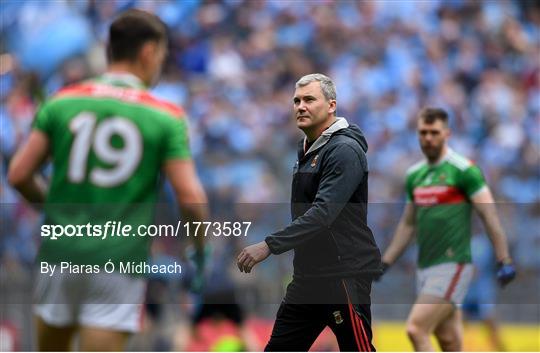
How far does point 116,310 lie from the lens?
5309 mm

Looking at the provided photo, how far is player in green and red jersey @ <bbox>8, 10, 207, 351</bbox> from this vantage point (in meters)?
5.21

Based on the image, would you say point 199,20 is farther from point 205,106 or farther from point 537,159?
point 537,159

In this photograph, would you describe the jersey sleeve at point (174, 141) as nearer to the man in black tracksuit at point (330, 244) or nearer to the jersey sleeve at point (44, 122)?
the jersey sleeve at point (44, 122)

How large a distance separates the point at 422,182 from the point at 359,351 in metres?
2.95

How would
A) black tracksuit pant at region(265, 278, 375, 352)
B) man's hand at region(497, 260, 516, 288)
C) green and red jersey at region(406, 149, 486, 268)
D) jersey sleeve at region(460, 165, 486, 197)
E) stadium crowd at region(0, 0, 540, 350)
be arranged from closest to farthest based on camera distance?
black tracksuit pant at region(265, 278, 375, 352)
man's hand at region(497, 260, 516, 288)
jersey sleeve at region(460, 165, 486, 197)
green and red jersey at region(406, 149, 486, 268)
stadium crowd at region(0, 0, 540, 350)

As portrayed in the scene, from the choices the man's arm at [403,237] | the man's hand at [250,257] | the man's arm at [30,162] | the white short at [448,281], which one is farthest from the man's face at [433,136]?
the man's arm at [30,162]

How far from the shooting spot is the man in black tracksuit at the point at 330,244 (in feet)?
21.5

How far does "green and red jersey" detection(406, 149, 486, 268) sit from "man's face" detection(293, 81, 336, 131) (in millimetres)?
2738

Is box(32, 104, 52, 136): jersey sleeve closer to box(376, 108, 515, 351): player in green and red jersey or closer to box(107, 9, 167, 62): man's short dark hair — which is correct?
box(107, 9, 167, 62): man's short dark hair

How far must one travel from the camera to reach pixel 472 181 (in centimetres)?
904

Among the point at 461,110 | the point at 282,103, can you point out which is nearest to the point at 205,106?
the point at 282,103

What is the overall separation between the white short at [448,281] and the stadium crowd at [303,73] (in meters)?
4.40

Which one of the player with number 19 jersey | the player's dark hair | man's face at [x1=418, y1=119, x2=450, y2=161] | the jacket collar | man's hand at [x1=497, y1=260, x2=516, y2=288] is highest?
the player's dark hair

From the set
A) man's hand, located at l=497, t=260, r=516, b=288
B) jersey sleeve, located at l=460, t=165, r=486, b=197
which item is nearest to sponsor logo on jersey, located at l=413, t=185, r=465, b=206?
jersey sleeve, located at l=460, t=165, r=486, b=197
